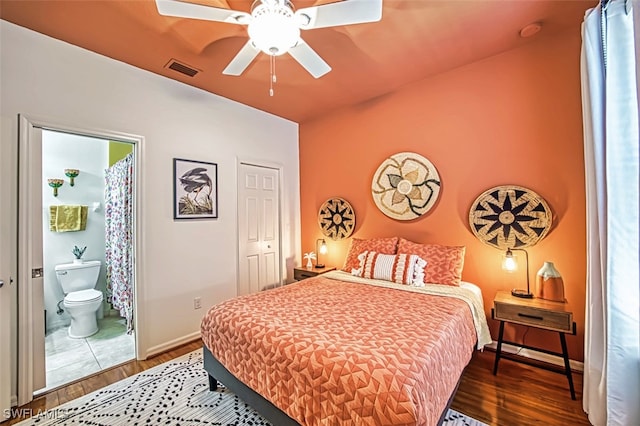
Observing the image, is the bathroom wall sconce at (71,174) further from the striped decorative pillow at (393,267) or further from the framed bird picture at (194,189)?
the striped decorative pillow at (393,267)

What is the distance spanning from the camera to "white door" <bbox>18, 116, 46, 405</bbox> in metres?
2.02

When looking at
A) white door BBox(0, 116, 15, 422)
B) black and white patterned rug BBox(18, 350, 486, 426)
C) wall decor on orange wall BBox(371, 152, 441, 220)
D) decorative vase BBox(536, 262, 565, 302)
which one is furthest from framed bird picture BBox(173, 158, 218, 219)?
decorative vase BBox(536, 262, 565, 302)

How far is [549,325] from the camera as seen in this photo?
2.08 meters

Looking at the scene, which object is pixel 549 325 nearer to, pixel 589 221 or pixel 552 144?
pixel 589 221

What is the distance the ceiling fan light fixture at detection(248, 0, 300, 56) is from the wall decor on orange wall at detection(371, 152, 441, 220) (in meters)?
2.01

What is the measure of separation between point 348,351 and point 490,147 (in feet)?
7.87

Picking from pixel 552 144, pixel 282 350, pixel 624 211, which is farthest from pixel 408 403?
pixel 552 144

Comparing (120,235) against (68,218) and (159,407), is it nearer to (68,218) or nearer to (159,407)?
(68,218)

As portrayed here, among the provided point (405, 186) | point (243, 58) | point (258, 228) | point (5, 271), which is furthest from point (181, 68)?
point (405, 186)

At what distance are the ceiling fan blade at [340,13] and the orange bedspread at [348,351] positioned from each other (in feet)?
5.77

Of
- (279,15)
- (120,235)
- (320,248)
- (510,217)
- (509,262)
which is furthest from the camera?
(320,248)

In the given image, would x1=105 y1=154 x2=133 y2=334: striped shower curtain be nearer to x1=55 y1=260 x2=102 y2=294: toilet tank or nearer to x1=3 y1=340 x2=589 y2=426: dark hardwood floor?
x1=55 y1=260 x2=102 y2=294: toilet tank

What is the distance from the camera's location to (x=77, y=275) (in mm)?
3449

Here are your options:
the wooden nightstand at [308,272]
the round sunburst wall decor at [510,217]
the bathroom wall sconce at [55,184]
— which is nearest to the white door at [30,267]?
the bathroom wall sconce at [55,184]
